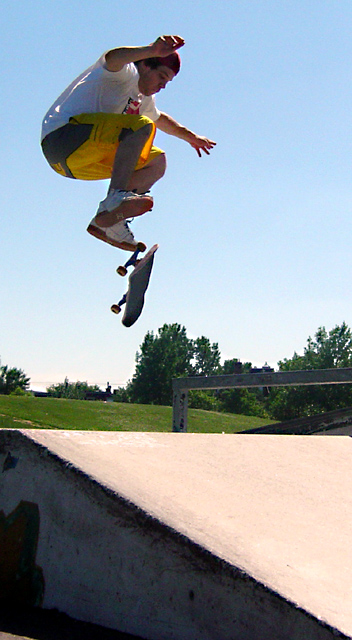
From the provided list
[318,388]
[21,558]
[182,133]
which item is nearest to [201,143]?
[182,133]

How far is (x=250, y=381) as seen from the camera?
477 centimetres

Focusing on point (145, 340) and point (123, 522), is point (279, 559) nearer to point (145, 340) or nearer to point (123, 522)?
point (123, 522)

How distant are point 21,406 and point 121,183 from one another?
12.6 feet

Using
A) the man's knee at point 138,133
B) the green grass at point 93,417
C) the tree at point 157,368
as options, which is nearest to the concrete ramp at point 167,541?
the man's knee at point 138,133

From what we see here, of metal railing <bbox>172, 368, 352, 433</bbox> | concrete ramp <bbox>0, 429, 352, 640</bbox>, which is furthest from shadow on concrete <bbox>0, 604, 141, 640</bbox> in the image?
metal railing <bbox>172, 368, 352, 433</bbox>

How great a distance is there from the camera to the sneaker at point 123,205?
356 cm

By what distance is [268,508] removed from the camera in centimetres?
195

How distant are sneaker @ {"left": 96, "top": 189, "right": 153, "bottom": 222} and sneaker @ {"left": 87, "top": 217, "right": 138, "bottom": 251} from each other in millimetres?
68

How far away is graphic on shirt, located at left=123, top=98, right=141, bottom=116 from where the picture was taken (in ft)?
11.9

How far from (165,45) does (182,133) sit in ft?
3.54

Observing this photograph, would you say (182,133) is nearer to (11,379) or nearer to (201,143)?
(201,143)

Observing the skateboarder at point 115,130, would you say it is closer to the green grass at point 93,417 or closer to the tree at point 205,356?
the green grass at point 93,417

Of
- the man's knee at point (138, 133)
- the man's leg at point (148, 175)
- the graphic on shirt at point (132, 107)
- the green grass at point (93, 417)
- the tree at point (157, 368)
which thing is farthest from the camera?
the tree at point (157, 368)

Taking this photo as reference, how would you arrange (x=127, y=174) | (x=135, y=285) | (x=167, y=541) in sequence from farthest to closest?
(x=135, y=285)
(x=127, y=174)
(x=167, y=541)
